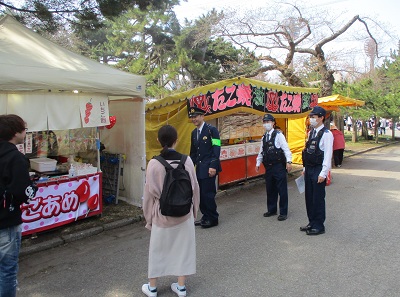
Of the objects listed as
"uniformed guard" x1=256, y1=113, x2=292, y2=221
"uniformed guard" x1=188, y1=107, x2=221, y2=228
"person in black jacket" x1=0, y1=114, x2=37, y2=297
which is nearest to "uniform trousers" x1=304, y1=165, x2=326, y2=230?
"uniformed guard" x1=256, y1=113, x2=292, y2=221

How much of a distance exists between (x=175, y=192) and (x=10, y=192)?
4.33ft

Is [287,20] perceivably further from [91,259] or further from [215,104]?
[91,259]

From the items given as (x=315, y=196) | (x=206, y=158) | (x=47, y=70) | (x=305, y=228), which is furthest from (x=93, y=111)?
(x=305, y=228)

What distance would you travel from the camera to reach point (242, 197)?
7.58 metres

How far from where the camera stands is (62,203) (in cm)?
514

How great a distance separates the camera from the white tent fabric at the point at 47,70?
4.33 metres

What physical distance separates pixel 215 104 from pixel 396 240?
410cm

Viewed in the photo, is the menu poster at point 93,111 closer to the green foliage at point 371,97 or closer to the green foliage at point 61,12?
the green foliage at point 61,12

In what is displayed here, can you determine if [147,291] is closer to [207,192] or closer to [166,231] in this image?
[166,231]

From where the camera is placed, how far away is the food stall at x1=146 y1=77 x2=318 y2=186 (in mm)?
6930

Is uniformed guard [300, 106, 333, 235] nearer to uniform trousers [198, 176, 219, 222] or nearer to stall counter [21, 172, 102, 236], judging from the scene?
uniform trousers [198, 176, 219, 222]

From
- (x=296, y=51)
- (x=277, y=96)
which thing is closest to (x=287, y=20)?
(x=296, y=51)

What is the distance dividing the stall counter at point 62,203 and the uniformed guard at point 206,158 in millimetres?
1884

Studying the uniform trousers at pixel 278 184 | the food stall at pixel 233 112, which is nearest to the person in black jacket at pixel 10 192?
the uniform trousers at pixel 278 184
